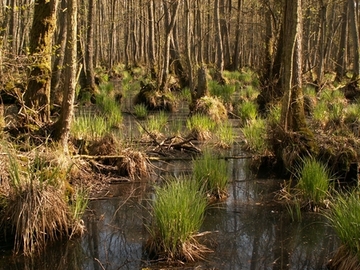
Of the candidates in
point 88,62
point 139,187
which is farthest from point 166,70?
point 139,187

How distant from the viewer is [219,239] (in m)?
5.54

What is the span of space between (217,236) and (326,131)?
4.57 meters

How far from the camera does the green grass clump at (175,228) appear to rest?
4785mm

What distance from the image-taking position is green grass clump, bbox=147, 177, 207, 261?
4.79 m

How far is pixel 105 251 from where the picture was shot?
5.16m

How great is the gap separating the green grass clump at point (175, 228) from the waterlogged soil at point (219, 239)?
141 mm

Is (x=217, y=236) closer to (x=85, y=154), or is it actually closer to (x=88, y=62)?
(x=85, y=154)

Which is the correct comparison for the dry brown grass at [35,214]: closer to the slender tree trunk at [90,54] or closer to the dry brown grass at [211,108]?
the dry brown grass at [211,108]

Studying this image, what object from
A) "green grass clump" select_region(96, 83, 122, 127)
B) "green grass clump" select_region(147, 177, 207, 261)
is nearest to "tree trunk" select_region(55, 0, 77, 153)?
"green grass clump" select_region(96, 83, 122, 127)

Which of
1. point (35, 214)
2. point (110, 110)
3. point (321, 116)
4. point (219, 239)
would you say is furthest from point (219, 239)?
point (110, 110)

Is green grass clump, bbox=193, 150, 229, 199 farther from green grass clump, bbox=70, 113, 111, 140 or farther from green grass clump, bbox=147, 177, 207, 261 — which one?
green grass clump, bbox=70, 113, 111, 140

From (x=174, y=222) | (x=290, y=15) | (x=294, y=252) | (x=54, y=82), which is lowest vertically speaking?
(x=294, y=252)

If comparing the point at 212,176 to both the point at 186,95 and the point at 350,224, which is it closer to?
the point at 350,224

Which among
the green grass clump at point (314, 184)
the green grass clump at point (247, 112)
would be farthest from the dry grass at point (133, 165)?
the green grass clump at point (247, 112)
